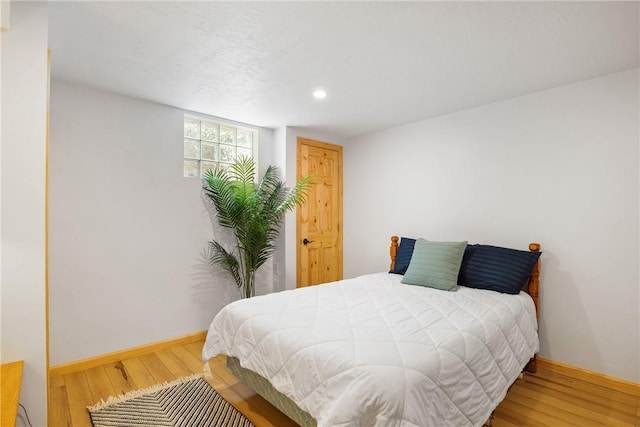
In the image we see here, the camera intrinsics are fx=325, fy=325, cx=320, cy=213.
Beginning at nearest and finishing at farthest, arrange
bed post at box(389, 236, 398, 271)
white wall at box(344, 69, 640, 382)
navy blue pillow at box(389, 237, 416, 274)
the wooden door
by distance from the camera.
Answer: white wall at box(344, 69, 640, 382), navy blue pillow at box(389, 237, 416, 274), bed post at box(389, 236, 398, 271), the wooden door

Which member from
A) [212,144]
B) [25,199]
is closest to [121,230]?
[212,144]

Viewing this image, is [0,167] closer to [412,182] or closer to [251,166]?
[251,166]

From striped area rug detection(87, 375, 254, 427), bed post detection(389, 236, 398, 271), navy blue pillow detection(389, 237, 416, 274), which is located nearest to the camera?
striped area rug detection(87, 375, 254, 427)

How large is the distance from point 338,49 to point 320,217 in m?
2.42

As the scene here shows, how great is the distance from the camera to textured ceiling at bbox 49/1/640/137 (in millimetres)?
1722

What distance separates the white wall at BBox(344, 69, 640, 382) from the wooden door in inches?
45.3

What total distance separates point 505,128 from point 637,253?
54.5 inches

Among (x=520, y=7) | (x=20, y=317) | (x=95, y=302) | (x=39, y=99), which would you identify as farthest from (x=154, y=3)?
(x=95, y=302)

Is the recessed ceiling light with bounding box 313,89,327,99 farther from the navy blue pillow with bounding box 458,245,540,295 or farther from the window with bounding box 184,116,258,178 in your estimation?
the navy blue pillow with bounding box 458,245,540,295

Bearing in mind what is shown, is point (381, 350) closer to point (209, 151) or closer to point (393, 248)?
point (393, 248)

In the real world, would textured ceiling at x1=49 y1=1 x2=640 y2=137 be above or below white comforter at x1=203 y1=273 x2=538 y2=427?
above

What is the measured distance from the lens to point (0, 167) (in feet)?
4.70

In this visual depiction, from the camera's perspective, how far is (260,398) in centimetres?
229

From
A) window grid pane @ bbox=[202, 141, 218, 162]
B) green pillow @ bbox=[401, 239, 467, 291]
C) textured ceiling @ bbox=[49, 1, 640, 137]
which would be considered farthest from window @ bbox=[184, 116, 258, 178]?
green pillow @ bbox=[401, 239, 467, 291]
